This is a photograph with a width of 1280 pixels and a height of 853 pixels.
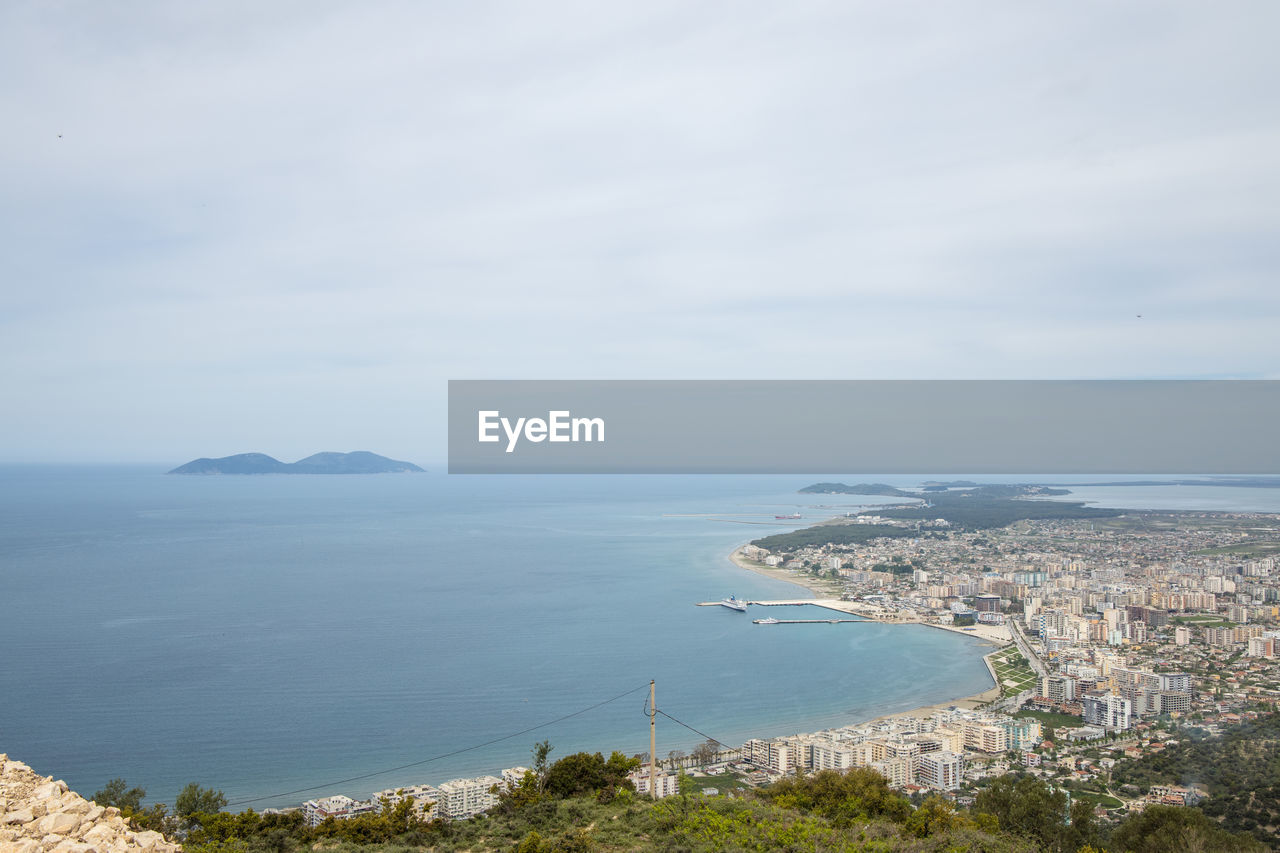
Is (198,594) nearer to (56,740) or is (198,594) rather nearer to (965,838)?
(56,740)

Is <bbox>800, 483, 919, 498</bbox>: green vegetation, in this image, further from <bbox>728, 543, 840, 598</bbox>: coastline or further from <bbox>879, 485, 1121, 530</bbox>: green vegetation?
<bbox>728, 543, 840, 598</bbox>: coastline

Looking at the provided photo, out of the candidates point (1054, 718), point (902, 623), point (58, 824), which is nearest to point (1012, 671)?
point (1054, 718)

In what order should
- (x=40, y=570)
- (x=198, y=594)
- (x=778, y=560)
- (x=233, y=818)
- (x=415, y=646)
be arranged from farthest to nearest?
(x=778, y=560) → (x=40, y=570) → (x=198, y=594) → (x=415, y=646) → (x=233, y=818)

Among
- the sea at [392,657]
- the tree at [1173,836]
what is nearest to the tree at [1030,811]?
the tree at [1173,836]

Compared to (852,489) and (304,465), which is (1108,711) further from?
(304,465)

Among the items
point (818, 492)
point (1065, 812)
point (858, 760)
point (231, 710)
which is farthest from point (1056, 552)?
point (818, 492)

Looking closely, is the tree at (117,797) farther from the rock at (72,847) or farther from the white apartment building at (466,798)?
the rock at (72,847)

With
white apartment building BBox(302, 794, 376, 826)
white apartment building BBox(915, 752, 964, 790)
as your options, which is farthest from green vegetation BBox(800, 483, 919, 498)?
white apartment building BBox(302, 794, 376, 826)
